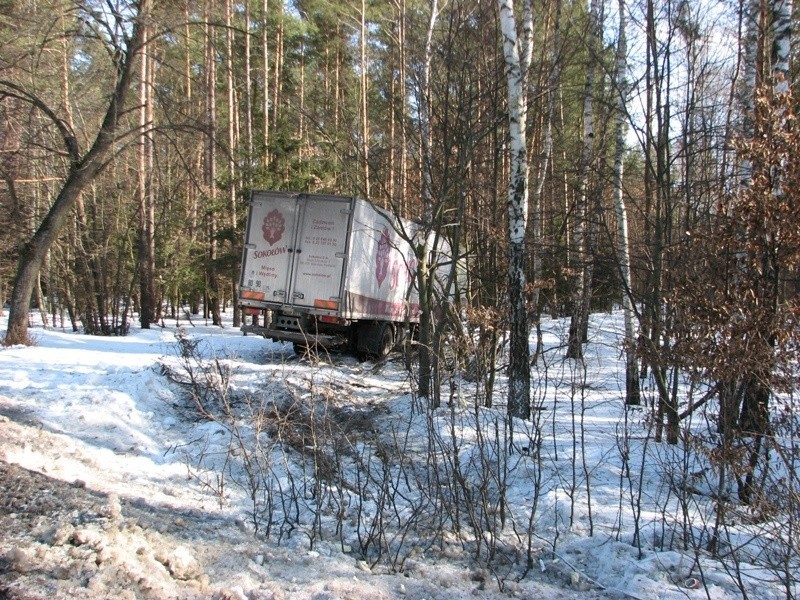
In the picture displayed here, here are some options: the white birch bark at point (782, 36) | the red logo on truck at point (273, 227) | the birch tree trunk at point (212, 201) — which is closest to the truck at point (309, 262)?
the red logo on truck at point (273, 227)

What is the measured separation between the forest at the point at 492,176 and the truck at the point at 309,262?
3.33ft

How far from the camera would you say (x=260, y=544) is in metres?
4.12

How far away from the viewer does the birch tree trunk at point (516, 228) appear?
7543 mm

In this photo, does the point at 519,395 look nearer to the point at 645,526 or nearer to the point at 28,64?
the point at 645,526

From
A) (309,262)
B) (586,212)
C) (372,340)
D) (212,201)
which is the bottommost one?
(372,340)

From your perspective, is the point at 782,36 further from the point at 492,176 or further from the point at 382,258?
the point at 382,258

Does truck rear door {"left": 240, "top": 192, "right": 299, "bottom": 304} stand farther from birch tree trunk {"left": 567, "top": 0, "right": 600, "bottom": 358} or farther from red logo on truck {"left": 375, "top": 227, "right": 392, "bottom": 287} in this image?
birch tree trunk {"left": 567, "top": 0, "right": 600, "bottom": 358}

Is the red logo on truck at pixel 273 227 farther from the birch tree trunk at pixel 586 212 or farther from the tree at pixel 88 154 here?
the birch tree trunk at pixel 586 212

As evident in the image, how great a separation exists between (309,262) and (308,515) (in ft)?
24.1

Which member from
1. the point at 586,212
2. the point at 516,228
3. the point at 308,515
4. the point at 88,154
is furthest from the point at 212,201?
the point at 308,515

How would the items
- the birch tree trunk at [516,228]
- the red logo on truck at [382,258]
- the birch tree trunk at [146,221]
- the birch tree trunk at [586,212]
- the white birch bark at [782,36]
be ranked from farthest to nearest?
the birch tree trunk at [146,221] < the red logo on truck at [382,258] < the birch tree trunk at [586,212] < the birch tree trunk at [516,228] < the white birch bark at [782,36]

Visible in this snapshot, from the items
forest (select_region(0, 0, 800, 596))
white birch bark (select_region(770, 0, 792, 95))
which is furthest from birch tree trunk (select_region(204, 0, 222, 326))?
white birch bark (select_region(770, 0, 792, 95))

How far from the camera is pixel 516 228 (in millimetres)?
7535

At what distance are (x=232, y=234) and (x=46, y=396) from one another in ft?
38.9
